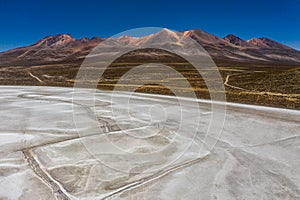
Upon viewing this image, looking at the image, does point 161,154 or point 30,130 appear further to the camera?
point 30,130

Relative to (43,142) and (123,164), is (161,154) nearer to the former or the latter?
(123,164)

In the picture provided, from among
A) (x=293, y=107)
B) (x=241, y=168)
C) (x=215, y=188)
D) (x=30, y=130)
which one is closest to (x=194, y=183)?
(x=215, y=188)

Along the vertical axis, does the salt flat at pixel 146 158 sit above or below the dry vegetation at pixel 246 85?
below

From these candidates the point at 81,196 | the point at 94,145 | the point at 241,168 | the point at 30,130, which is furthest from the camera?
the point at 30,130

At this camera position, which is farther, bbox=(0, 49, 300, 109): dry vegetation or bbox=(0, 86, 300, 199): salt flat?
bbox=(0, 49, 300, 109): dry vegetation

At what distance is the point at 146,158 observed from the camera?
23.5 feet

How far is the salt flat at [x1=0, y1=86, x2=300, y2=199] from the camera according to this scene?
5.31 meters

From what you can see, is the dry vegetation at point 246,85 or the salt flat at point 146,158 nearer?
the salt flat at point 146,158

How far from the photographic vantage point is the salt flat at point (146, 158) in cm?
531

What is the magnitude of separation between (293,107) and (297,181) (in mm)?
12301

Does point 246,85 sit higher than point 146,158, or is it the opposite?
point 246,85

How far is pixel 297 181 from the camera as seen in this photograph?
226 inches

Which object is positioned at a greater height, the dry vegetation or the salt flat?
the dry vegetation

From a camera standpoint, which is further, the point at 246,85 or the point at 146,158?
the point at 246,85
